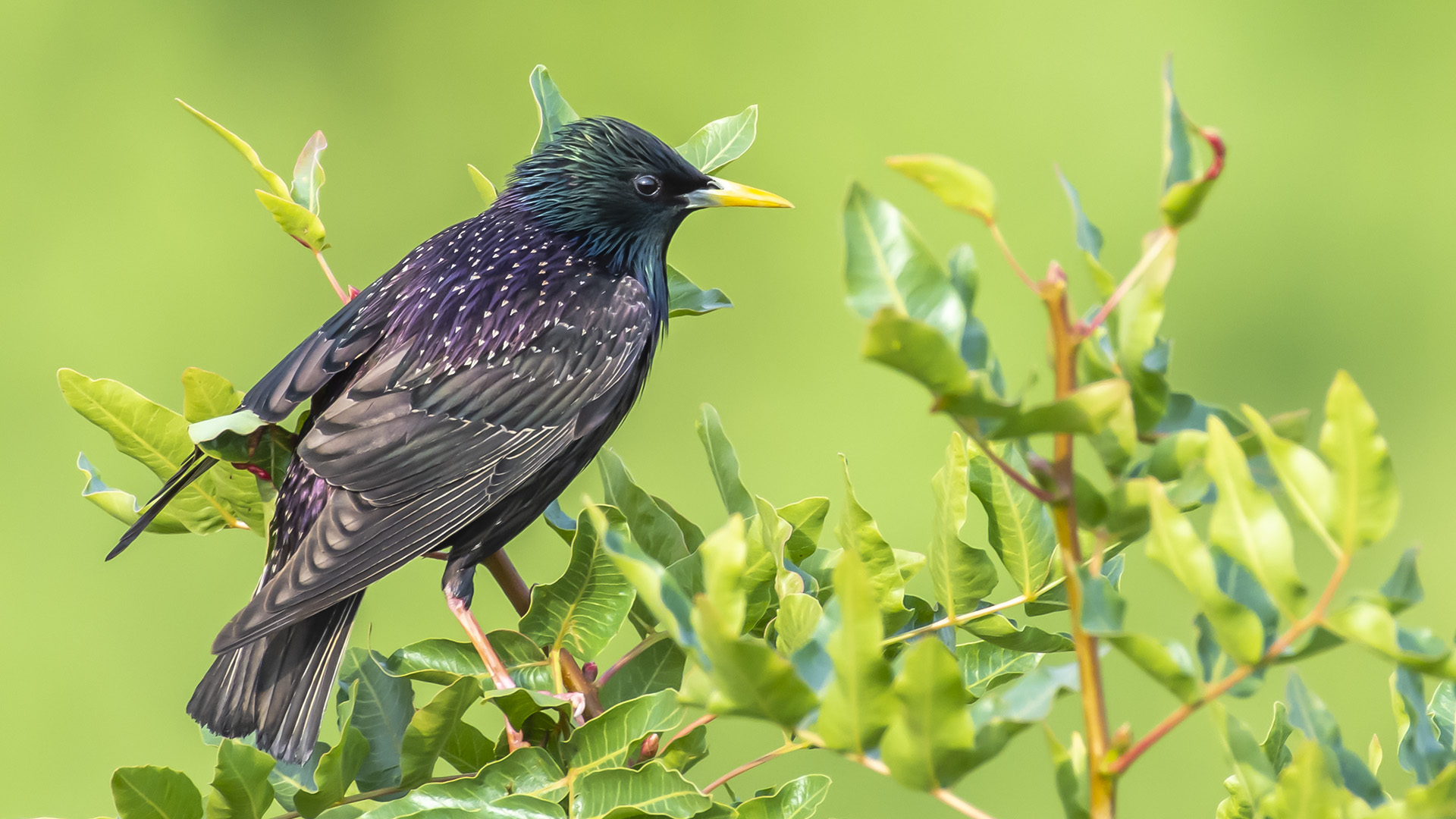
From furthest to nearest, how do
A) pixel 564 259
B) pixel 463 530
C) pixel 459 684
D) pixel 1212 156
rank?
pixel 564 259
pixel 463 530
pixel 459 684
pixel 1212 156

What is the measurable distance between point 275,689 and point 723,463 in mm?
326

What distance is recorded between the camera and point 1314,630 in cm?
38

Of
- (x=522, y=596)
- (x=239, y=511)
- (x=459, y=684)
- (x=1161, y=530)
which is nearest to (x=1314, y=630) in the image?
(x=1161, y=530)

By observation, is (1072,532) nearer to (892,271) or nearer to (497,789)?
(892,271)

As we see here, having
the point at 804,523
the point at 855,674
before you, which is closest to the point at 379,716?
the point at 804,523

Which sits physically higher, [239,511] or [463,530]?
[239,511]

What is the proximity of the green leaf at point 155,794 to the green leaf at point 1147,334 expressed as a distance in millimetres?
465

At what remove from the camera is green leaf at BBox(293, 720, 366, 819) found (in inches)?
23.1

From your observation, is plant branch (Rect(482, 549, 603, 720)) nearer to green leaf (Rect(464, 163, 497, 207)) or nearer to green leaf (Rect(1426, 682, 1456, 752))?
green leaf (Rect(464, 163, 497, 207))

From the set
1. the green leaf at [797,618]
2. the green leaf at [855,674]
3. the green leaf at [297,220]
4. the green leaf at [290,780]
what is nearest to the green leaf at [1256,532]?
the green leaf at [855,674]

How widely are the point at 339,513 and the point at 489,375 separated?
0.15 metres

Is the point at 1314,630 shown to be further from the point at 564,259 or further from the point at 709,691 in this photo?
the point at 564,259

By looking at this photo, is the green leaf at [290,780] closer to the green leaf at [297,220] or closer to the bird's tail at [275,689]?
the bird's tail at [275,689]

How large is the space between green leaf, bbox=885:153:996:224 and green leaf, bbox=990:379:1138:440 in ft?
0.20
